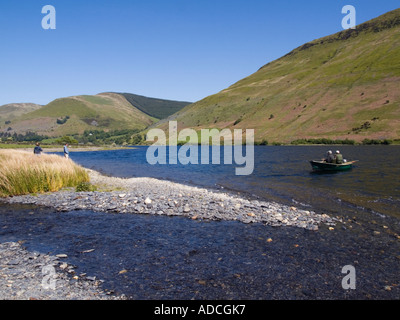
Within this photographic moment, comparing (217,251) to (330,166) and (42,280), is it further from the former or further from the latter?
(330,166)

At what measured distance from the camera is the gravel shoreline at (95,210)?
8.20 m

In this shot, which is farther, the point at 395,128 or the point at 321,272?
the point at 395,128

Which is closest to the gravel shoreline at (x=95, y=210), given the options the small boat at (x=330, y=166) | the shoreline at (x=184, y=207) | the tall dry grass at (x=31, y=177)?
the shoreline at (x=184, y=207)

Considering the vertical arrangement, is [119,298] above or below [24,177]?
below

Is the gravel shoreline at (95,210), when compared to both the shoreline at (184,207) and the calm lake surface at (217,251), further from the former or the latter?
the calm lake surface at (217,251)

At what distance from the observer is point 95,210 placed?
18.2 metres

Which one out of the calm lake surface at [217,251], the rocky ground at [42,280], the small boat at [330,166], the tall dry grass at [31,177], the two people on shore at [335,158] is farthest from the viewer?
the two people on shore at [335,158]

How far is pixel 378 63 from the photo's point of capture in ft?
495

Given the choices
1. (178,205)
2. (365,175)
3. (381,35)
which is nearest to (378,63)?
(381,35)

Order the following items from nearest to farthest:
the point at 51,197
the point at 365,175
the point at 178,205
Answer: the point at 178,205 → the point at 51,197 → the point at 365,175

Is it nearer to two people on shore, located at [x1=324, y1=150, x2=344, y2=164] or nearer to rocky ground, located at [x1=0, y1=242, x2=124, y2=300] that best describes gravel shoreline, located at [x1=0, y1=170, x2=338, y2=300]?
rocky ground, located at [x1=0, y1=242, x2=124, y2=300]

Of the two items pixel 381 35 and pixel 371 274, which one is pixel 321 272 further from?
pixel 381 35

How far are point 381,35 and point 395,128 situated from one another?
132 m

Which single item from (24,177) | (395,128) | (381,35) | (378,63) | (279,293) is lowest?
(279,293)
